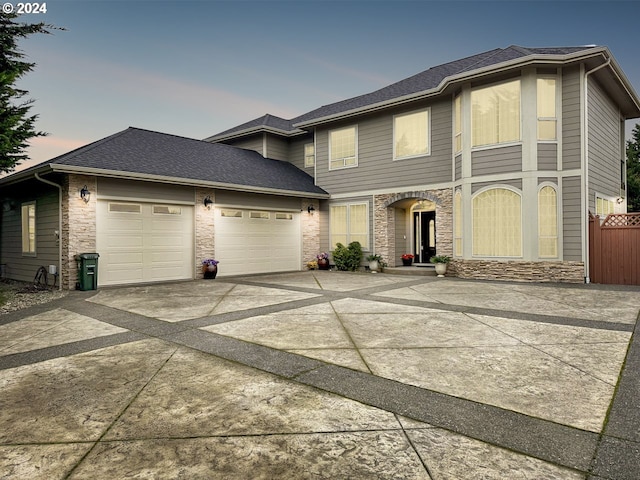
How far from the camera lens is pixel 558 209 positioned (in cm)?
1035

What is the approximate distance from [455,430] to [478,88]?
1154 centimetres

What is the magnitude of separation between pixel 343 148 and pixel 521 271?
8511 millimetres

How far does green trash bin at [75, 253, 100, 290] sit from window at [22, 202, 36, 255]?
10.4 feet

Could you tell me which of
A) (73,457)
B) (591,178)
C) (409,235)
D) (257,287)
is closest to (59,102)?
(257,287)

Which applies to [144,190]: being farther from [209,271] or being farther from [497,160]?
[497,160]

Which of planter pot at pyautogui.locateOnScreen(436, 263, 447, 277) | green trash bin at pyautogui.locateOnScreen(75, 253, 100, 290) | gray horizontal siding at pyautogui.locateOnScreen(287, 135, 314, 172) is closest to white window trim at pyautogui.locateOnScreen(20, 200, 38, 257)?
green trash bin at pyautogui.locateOnScreen(75, 253, 100, 290)

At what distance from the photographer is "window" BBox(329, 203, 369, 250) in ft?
48.3

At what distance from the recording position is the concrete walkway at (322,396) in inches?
82.5

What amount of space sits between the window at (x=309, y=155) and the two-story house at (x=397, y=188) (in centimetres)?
185

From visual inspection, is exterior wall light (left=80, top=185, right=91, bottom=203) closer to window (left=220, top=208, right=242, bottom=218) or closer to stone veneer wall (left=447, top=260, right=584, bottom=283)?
window (left=220, top=208, right=242, bottom=218)

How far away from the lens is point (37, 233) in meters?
11.1

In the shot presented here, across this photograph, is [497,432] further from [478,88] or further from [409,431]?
[478,88]

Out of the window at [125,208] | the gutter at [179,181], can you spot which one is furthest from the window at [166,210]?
the gutter at [179,181]

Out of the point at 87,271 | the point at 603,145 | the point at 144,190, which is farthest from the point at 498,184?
the point at 87,271
